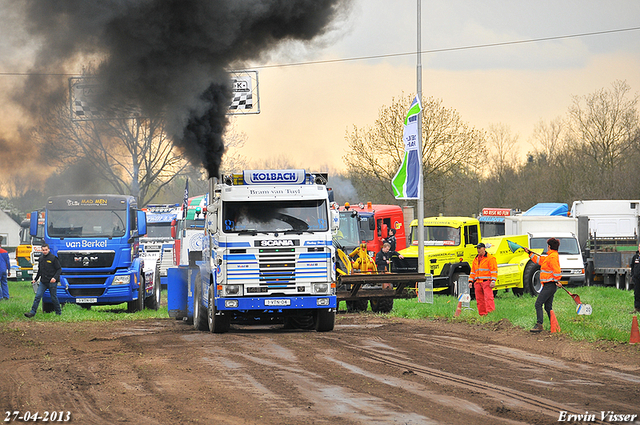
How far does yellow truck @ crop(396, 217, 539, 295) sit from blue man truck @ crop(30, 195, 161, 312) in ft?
29.9

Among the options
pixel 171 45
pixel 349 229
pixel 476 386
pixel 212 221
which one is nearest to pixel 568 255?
pixel 349 229

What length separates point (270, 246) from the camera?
14.4m

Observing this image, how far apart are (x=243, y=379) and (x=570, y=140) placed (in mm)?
53332

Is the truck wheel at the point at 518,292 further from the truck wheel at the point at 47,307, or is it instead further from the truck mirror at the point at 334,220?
the truck wheel at the point at 47,307

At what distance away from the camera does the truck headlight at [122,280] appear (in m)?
20.8

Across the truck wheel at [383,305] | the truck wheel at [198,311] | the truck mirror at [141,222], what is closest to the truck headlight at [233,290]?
the truck wheel at [198,311]

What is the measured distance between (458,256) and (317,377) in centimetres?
1514

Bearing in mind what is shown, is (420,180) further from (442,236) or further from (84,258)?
(84,258)

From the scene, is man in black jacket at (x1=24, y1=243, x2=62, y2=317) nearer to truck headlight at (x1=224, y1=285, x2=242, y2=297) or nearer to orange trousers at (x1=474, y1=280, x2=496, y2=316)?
truck headlight at (x1=224, y1=285, x2=242, y2=297)

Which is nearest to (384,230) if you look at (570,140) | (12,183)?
(12,183)

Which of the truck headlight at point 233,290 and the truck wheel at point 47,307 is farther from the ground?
the truck headlight at point 233,290

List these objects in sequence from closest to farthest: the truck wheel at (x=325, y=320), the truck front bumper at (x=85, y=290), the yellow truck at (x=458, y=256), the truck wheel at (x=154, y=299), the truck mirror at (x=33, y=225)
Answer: the truck wheel at (x=325, y=320) < the truck mirror at (x=33, y=225) < the truck front bumper at (x=85, y=290) < the yellow truck at (x=458, y=256) < the truck wheel at (x=154, y=299)

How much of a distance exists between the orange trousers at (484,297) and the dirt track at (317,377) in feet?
8.05

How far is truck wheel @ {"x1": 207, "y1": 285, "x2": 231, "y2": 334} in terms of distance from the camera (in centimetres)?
1492
